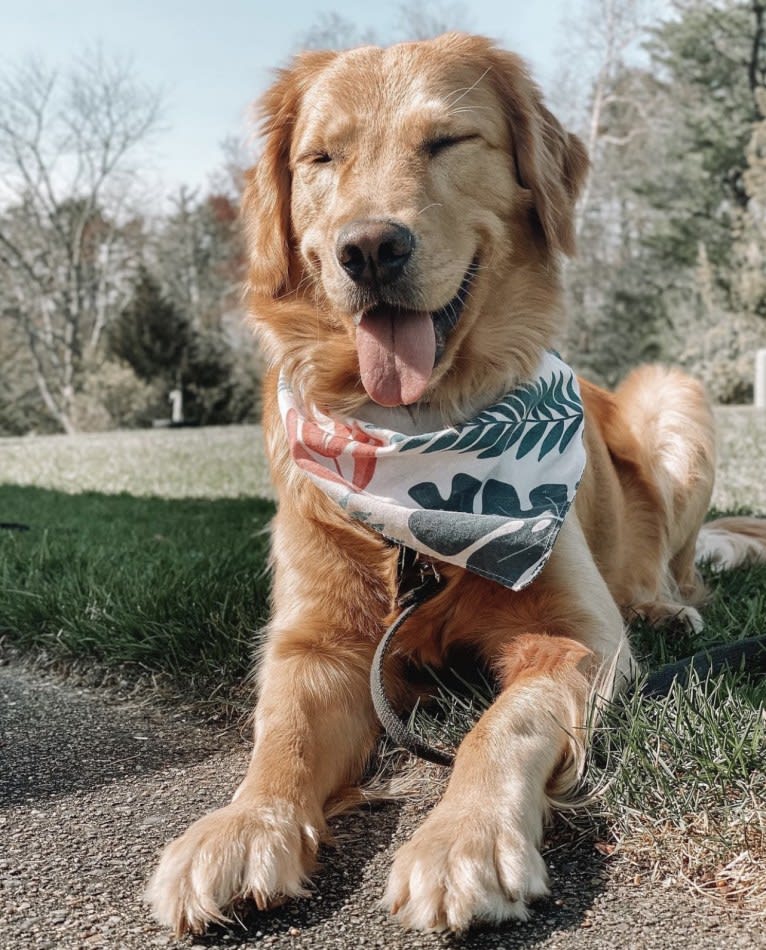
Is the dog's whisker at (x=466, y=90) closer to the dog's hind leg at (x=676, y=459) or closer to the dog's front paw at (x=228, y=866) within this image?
the dog's hind leg at (x=676, y=459)

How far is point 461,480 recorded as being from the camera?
265 centimetres

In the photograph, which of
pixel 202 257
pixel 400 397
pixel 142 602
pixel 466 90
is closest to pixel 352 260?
pixel 400 397

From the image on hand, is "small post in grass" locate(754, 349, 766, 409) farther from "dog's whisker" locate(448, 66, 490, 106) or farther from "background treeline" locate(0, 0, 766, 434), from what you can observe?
"dog's whisker" locate(448, 66, 490, 106)

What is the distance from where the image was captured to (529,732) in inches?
82.4

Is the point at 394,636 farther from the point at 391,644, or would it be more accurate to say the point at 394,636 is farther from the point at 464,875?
the point at 464,875

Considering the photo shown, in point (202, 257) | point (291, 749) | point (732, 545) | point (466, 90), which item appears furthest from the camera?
point (202, 257)

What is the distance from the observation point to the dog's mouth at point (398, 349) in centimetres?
256

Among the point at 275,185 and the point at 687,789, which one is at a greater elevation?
the point at 275,185

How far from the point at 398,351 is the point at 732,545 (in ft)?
7.90

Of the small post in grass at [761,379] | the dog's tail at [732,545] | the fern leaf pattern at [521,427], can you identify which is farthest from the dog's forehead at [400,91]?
the small post in grass at [761,379]

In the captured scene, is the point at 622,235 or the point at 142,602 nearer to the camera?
the point at 142,602

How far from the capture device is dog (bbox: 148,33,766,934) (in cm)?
206

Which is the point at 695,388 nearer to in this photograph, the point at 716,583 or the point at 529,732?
the point at 716,583

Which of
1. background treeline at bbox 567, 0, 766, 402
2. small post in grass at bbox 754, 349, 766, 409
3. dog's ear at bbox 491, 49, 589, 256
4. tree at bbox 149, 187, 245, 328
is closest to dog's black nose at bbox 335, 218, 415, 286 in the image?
dog's ear at bbox 491, 49, 589, 256
